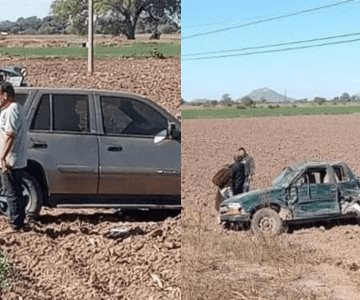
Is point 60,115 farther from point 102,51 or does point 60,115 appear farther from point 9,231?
point 9,231

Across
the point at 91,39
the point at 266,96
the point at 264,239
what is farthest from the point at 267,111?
the point at 91,39

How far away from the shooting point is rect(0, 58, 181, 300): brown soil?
528 cm

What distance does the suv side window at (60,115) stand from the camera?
527 cm

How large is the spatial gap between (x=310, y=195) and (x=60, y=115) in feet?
4.93

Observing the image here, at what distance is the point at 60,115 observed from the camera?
5273mm

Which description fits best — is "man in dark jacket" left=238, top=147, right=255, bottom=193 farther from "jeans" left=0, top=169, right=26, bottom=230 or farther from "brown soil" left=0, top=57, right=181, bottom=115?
"jeans" left=0, top=169, right=26, bottom=230

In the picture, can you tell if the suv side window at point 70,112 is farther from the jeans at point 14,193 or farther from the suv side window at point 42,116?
the jeans at point 14,193

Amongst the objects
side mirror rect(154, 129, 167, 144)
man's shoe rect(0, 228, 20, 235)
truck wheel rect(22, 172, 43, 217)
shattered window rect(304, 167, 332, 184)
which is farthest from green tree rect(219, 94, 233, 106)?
man's shoe rect(0, 228, 20, 235)

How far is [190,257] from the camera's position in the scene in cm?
527

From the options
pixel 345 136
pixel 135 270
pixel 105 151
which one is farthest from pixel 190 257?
pixel 345 136

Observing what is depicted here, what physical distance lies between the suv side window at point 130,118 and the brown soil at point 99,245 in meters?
0.08

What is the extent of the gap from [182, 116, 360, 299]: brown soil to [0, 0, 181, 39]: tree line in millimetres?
575

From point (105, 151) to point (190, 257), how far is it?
0.76 metres

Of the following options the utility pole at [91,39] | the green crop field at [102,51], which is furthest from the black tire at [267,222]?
the utility pole at [91,39]
